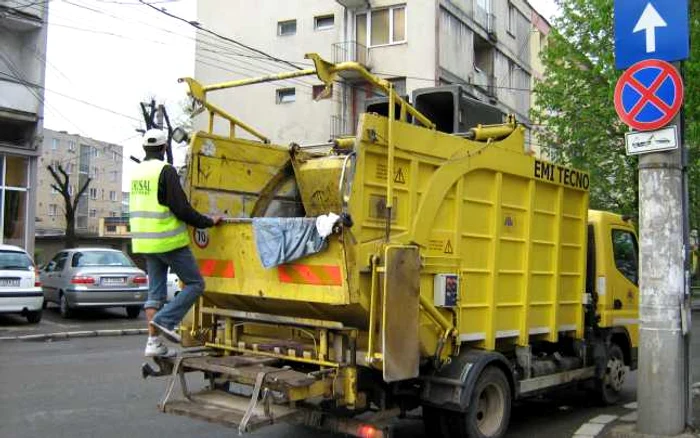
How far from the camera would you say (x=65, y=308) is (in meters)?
16.3

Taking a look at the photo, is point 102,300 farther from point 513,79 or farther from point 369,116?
point 513,79

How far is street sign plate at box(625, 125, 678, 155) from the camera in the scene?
6.18m

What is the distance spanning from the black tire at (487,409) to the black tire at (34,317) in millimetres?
11647

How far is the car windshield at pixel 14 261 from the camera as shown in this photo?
1436 centimetres

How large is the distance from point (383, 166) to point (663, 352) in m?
2.96

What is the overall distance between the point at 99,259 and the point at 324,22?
51.4 feet

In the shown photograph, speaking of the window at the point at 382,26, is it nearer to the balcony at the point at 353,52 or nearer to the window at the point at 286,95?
the balcony at the point at 353,52

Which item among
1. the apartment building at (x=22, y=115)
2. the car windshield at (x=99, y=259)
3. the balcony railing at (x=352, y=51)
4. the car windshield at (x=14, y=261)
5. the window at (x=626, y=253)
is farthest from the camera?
the balcony railing at (x=352, y=51)

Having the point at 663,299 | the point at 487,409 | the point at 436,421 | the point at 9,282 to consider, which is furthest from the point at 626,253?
the point at 9,282

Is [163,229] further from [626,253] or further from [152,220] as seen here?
[626,253]

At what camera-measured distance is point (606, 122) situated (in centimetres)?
2034

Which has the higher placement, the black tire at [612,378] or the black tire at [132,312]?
the black tire at [612,378]

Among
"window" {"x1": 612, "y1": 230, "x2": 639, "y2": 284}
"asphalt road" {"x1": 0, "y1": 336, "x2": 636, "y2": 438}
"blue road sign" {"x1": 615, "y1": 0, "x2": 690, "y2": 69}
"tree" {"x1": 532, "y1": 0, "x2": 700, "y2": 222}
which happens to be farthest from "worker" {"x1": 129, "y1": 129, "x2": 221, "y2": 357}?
"tree" {"x1": 532, "y1": 0, "x2": 700, "y2": 222}

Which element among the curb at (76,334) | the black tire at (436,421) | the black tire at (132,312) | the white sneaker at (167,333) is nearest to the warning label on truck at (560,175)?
the black tire at (436,421)
